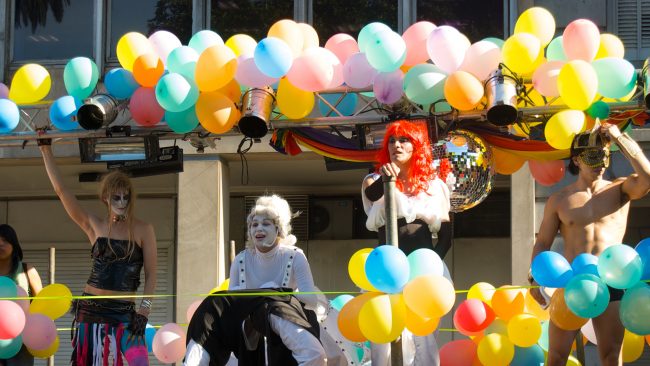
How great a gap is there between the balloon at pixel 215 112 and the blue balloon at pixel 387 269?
149 cm

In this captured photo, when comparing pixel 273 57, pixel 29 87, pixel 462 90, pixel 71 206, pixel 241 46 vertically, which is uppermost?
pixel 241 46

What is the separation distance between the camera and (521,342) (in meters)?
7.56

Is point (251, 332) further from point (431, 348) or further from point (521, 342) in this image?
point (521, 342)

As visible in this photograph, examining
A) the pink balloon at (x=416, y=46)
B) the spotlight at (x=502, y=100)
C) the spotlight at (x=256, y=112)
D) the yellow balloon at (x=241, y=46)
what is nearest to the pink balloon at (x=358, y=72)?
the pink balloon at (x=416, y=46)

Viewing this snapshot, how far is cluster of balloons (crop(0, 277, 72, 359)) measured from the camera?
7.53 m

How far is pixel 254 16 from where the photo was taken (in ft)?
40.4

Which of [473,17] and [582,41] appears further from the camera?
[473,17]

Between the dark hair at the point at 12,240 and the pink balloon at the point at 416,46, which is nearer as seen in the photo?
the pink balloon at the point at 416,46

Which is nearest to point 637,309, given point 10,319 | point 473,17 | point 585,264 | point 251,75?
point 585,264

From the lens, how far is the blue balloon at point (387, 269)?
6.46 meters

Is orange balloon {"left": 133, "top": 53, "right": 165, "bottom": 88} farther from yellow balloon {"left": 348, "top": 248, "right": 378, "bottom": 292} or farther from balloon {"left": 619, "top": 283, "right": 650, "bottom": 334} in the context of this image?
balloon {"left": 619, "top": 283, "right": 650, "bottom": 334}

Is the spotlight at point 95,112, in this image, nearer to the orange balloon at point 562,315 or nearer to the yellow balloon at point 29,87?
the yellow balloon at point 29,87

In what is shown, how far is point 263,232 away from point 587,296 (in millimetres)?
1913

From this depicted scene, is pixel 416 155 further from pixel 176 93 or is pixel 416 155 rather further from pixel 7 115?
pixel 7 115
